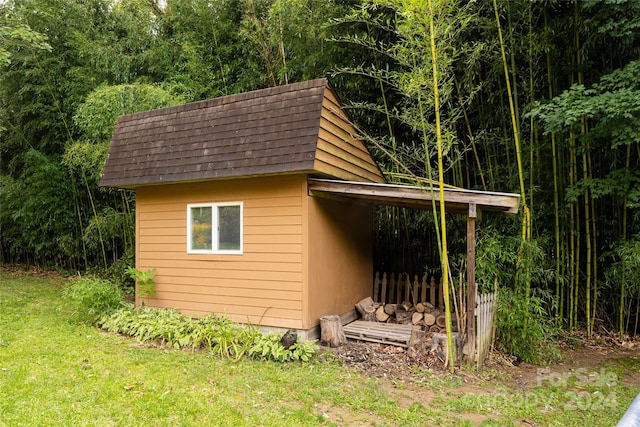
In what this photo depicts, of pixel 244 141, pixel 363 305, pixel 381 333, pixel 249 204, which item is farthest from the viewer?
pixel 363 305

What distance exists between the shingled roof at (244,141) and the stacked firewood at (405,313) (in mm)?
2038

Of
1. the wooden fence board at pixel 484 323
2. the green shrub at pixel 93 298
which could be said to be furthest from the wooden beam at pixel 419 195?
the green shrub at pixel 93 298

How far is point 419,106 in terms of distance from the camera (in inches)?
176

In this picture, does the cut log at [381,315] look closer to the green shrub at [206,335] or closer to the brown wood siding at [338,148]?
the green shrub at [206,335]

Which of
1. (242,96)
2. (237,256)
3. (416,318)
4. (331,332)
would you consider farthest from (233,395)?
(242,96)

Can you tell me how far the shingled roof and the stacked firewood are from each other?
2038mm

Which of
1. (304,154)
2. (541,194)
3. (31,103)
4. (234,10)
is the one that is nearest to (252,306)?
(304,154)

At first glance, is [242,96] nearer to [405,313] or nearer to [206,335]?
[206,335]

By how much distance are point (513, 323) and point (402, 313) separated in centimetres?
163

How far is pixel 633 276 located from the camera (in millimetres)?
5430

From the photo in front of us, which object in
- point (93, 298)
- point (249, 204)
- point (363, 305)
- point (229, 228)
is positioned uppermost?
point (249, 204)

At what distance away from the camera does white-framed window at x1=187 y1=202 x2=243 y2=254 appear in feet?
18.7

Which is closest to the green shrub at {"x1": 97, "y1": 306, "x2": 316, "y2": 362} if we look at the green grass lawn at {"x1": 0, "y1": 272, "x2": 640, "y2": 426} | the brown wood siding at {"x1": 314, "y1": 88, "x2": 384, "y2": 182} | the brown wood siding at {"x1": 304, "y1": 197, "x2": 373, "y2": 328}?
the green grass lawn at {"x1": 0, "y1": 272, "x2": 640, "y2": 426}

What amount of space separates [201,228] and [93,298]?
1.97 metres
